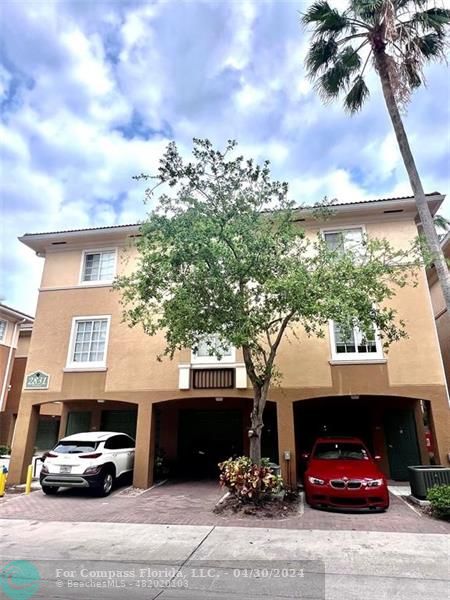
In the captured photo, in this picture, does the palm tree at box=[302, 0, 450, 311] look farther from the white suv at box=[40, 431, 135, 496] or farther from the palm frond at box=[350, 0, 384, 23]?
the white suv at box=[40, 431, 135, 496]

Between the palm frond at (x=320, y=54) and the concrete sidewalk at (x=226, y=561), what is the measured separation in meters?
12.9

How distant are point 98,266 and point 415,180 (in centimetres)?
1170

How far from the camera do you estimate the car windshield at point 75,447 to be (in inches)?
425

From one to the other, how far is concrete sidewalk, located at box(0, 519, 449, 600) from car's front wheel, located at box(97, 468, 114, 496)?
8.83ft

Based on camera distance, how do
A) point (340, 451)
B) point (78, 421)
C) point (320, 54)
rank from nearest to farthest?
point (340, 451) → point (320, 54) → point (78, 421)

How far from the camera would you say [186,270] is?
9602 millimetres

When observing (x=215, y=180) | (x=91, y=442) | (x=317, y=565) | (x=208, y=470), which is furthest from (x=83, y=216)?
(x=317, y=565)

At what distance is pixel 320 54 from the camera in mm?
11766

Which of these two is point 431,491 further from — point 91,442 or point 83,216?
point 83,216

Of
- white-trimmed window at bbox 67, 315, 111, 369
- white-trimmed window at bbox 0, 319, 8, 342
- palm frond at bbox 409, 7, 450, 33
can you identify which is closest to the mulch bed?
white-trimmed window at bbox 67, 315, 111, 369

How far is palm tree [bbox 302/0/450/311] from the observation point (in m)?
9.98

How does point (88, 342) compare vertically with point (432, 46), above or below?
below

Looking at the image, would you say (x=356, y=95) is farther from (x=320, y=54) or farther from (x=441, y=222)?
(x=441, y=222)

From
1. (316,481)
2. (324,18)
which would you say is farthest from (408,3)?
(316,481)
